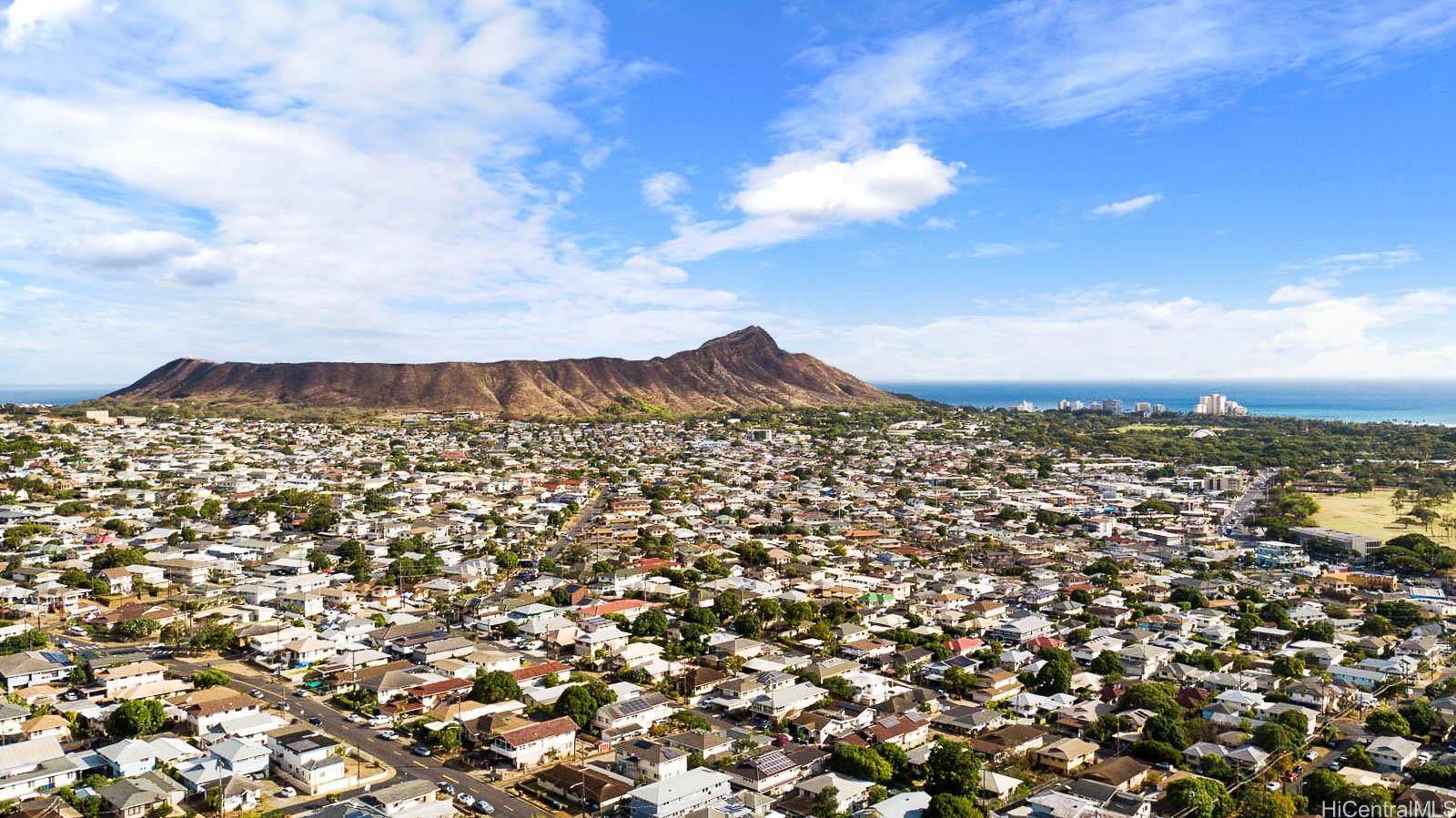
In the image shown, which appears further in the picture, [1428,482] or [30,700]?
[1428,482]

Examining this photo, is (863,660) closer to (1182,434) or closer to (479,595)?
(479,595)

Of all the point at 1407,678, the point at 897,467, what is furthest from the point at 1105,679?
the point at 897,467

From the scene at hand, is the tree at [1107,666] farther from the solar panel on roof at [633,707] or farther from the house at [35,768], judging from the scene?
the house at [35,768]

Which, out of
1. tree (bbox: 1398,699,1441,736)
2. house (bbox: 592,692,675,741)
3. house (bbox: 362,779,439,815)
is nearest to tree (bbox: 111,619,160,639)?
house (bbox: 362,779,439,815)

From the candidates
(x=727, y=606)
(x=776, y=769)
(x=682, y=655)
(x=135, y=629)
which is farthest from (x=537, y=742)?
(x=135, y=629)

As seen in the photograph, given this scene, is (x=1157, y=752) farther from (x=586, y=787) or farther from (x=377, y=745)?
(x=377, y=745)

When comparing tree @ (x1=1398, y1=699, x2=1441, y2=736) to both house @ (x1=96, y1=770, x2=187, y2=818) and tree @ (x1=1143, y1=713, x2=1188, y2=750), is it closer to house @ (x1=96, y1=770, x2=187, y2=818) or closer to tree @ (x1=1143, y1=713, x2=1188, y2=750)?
tree @ (x1=1143, y1=713, x2=1188, y2=750)
